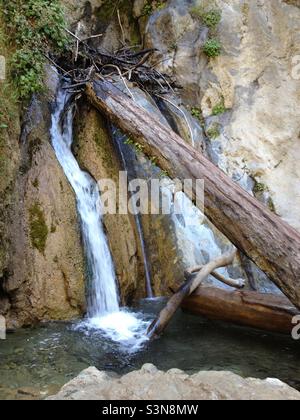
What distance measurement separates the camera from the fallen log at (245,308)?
4.61m

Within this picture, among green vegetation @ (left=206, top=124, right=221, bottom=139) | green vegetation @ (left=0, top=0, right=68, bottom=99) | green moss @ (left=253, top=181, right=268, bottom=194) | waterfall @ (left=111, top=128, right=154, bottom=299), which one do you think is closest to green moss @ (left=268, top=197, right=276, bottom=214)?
green moss @ (left=253, top=181, right=268, bottom=194)

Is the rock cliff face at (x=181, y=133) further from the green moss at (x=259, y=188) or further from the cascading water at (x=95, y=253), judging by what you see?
the cascading water at (x=95, y=253)

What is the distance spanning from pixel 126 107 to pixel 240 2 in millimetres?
4877

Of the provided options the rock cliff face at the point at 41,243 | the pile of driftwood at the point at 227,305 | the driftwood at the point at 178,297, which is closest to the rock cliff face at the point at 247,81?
the driftwood at the point at 178,297

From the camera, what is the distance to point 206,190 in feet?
15.6

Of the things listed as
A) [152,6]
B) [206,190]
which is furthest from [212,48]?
[206,190]

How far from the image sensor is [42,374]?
363cm

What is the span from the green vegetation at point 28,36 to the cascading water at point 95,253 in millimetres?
1171

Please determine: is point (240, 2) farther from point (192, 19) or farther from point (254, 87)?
point (254, 87)

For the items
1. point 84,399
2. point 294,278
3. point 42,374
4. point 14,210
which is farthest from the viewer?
point 14,210

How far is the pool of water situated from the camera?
12.0 feet

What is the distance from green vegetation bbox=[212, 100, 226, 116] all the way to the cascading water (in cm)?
325

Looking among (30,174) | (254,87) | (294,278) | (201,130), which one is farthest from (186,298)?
(254,87)

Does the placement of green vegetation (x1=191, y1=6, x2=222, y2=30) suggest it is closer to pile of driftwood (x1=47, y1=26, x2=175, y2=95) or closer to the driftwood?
pile of driftwood (x1=47, y1=26, x2=175, y2=95)
